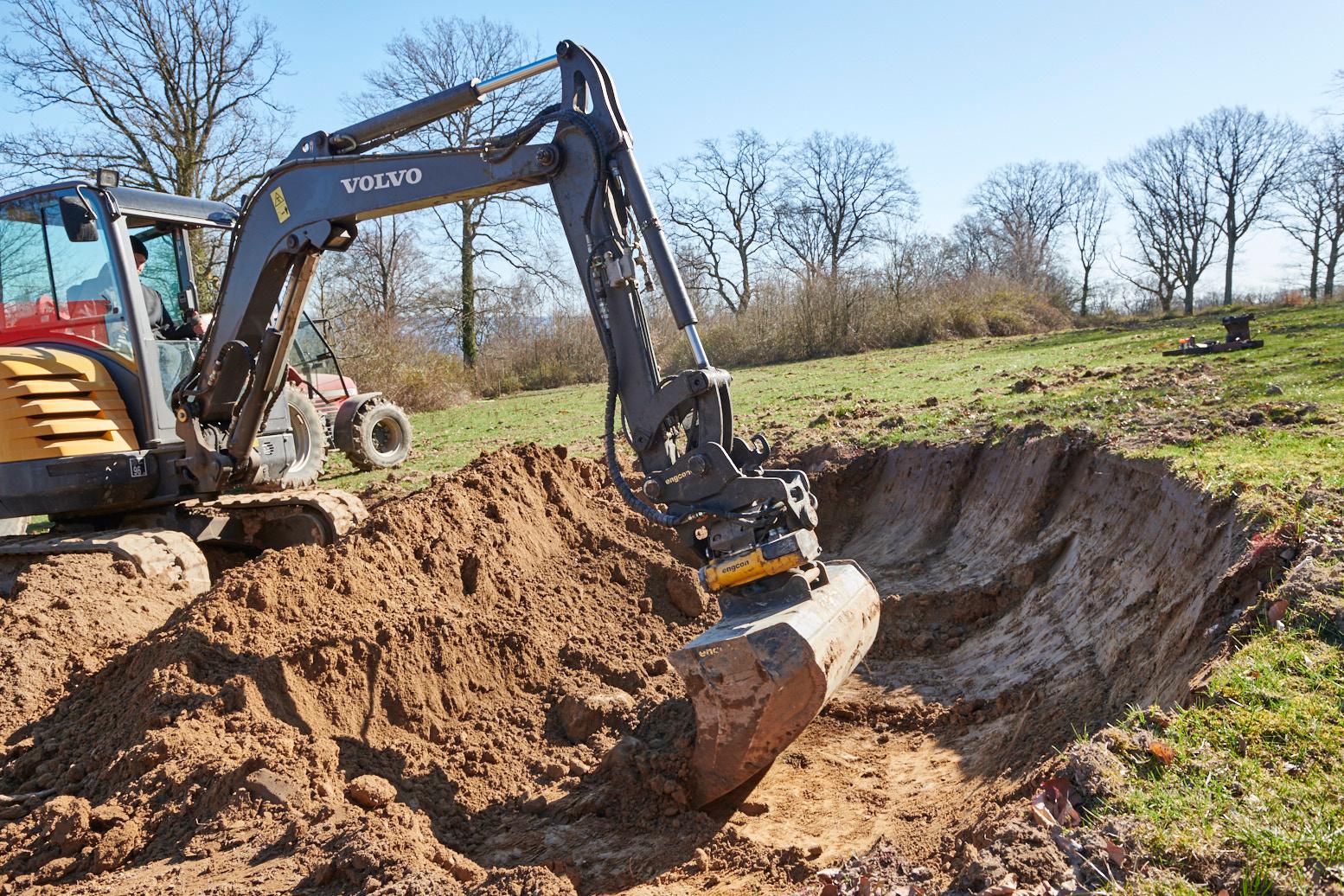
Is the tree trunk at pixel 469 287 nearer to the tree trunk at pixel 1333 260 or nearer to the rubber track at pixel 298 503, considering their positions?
the rubber track at pixel 298 503

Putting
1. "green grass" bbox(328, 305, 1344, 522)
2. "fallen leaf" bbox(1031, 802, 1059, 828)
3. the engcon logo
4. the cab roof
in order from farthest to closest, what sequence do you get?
the cab roof → "green grass" bbox(328, 305, 1344, 522) → the engcon logo → "fallen leaf" bbox(1031, 802, 1059, 828)

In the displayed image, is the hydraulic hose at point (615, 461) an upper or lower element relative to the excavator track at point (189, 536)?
upper

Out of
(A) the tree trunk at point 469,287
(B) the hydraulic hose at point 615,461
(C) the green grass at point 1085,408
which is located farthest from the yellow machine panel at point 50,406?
(A) the tree trunk at point 469,287

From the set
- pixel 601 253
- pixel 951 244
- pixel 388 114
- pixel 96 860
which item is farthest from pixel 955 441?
pixel 951 244

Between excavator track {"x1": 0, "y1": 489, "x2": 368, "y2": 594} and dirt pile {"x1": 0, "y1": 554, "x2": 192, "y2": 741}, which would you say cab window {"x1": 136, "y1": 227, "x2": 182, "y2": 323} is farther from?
dirt pile {"x1": 0, "y1": 554, "x2": 192, "y2": 741}

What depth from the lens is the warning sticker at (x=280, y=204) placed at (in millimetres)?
6258

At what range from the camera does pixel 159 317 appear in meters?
7.38

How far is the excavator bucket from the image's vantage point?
13.5ft

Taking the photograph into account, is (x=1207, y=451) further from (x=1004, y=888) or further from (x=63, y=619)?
(x=63, y=619)

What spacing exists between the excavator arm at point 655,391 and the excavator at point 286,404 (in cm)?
1

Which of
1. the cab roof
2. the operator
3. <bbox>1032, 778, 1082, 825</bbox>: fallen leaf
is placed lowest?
<bbox>1032, 778, 1082, 825</bbox>: fallen leaf

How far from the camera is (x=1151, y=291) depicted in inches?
1844

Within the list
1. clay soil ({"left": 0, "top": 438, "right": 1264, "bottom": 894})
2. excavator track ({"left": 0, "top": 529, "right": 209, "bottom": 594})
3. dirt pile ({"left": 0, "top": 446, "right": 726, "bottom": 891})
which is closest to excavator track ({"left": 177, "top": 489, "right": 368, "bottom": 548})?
excavator track ({"left": 0, "top": 529, "right": 209, "bottom": 594})

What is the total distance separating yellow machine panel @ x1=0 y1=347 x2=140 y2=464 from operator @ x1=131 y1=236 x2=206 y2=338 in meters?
0.69
